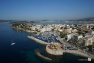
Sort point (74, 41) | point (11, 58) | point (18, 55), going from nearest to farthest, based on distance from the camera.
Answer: point (11, 58)
point (18, 55)
point (74, 41)

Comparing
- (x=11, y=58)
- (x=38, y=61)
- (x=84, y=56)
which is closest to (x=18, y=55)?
(x=11, y=58)

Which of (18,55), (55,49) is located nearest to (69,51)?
(55,49)

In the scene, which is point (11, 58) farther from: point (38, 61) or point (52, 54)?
point (52, 54)

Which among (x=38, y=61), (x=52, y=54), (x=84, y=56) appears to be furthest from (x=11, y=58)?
(x=84, y=56)

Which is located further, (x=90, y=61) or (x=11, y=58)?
(x=11, y=58)

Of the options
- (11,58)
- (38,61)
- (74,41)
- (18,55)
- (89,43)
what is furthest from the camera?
(74,41)

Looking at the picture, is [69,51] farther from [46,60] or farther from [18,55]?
[18,55]

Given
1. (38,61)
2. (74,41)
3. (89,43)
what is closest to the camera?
(38,61)

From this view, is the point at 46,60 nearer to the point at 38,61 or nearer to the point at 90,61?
the point at 38,61

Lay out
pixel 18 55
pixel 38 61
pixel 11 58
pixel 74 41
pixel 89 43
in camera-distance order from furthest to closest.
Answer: pixel 74 41, pixel 89 43, pixel 18 55, pixel 11 58, pixel 38 61

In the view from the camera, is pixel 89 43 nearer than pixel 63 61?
No
